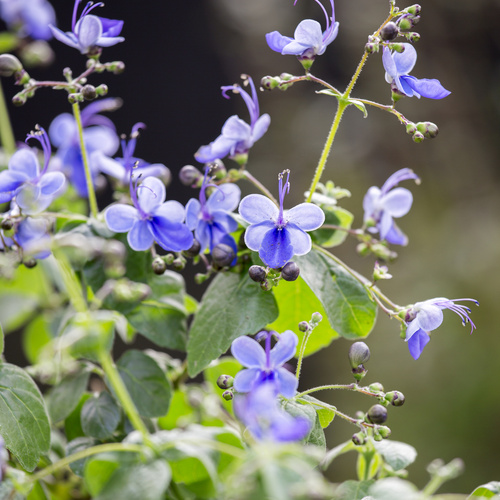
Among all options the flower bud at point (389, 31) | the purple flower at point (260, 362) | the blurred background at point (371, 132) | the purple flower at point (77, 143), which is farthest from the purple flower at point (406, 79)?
the blurred background at point (371, 132)

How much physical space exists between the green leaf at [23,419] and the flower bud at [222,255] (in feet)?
0.55

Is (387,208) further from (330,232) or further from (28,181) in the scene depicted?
(28,181)

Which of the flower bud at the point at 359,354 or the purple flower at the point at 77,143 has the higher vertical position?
the purple flower at the point at 77,143

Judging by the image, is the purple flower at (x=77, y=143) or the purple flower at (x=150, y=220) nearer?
the purple flower at (x=150, y=220)

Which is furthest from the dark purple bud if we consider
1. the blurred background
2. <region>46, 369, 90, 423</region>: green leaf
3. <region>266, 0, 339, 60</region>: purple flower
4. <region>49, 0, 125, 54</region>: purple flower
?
the blurred background

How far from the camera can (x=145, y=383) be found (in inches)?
23.2

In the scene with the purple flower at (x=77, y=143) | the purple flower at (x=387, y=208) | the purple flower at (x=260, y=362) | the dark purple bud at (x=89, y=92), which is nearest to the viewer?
the purple flower at (x=260, y=362)

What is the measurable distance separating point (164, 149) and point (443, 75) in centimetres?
109

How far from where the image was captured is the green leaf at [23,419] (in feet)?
1.60

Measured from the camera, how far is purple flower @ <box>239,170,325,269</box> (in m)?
0.49

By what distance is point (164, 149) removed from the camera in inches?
102

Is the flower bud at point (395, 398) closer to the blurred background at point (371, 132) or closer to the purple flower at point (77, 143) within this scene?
the purple flower at point (77, 143)

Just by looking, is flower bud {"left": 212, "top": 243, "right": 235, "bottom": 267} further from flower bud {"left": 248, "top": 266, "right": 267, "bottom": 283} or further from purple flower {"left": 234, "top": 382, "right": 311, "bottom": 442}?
purple flower {"left": 234, "top": 382, "right": 311, "bottom": 442}

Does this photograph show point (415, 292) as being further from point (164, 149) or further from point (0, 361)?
point (0, 361)
